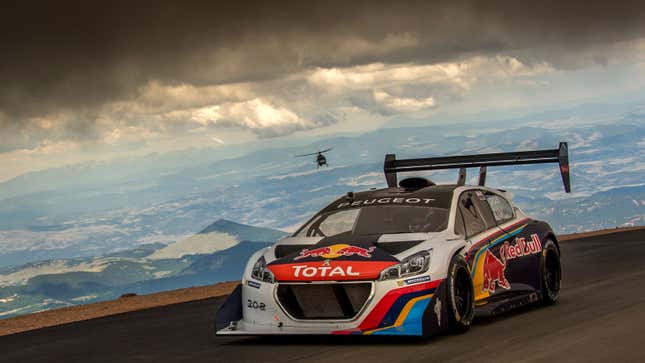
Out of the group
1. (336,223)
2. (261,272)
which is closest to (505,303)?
(336,223)

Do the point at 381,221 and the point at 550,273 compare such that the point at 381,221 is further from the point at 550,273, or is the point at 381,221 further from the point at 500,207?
the point at 550,273

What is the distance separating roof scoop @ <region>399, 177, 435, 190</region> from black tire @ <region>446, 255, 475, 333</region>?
1.89 m

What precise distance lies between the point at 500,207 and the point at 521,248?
0.61m

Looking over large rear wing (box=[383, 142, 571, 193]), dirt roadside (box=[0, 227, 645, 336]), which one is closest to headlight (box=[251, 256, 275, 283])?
large rear wing (box=[383, 142, 571, 193])

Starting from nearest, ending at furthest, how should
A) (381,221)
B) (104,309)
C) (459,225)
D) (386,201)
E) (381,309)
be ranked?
1. (381,309)
2. (459,225)
3. (381,221)
4. (386,201)
5. (104,309)

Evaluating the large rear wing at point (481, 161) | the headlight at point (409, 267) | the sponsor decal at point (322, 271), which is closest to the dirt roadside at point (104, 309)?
the large rear wing at point (481, 161)

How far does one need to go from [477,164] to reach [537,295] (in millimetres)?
1891

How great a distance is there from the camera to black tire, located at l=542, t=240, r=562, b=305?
Result: 12.1 metres

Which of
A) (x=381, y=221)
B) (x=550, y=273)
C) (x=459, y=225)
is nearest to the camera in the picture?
(x=459, y=225)

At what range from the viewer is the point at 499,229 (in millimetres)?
11602

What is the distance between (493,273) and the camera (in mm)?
10977

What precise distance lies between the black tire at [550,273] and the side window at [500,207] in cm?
60

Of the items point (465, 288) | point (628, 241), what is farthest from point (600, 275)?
point (628, 241)

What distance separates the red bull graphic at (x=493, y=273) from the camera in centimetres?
1082
